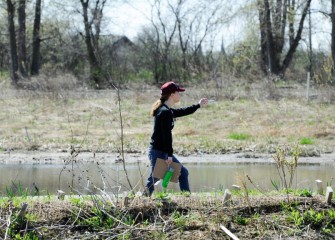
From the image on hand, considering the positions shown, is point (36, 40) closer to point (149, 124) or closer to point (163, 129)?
point (149, 124)

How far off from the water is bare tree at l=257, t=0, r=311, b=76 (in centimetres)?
2109

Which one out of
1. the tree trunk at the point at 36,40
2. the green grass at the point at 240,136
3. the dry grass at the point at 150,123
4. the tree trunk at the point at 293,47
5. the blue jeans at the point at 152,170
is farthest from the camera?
the tree trunk at the point at 36,40

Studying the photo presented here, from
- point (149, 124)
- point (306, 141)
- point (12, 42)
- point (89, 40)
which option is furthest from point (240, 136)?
point (89, 40)

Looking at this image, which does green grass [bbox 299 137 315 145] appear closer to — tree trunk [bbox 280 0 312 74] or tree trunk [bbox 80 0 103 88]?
tree trunk [bbox 280 0 312 74]

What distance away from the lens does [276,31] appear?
39375 mm

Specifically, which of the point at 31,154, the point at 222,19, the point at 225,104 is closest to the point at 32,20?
the point at 222,19

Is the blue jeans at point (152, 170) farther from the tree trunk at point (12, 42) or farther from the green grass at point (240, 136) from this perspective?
the tree trunk at point (12, 42)

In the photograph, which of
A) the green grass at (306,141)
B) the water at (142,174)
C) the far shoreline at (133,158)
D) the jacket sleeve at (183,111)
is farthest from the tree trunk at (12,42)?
the jacket sleeve at (183,111)

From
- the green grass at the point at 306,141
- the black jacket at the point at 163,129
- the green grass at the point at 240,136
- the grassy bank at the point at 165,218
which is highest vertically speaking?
the black jacket at the point at 163,129

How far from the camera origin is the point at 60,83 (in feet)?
100

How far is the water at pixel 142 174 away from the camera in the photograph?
38.1 feet

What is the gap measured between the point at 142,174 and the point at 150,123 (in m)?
9.94

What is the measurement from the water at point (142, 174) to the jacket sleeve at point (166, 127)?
104 inches

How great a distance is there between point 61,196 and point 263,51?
34207 mm
